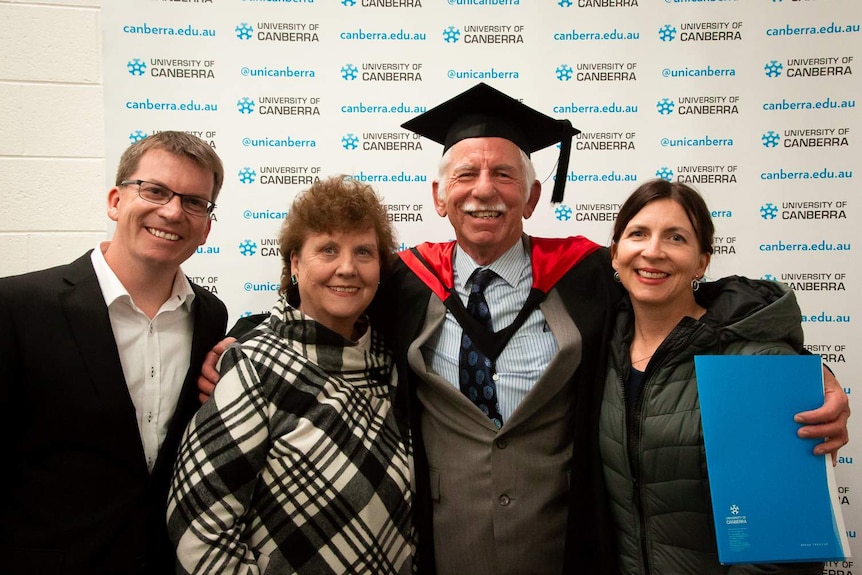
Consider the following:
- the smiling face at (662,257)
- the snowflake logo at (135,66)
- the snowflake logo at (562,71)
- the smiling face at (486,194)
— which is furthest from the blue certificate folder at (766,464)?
the snowflake logo at (135,66)

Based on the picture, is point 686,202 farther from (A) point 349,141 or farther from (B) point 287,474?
(A) point 349,141

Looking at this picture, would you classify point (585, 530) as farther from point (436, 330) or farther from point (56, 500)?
point (56, 500)

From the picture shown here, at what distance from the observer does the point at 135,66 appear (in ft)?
7.44

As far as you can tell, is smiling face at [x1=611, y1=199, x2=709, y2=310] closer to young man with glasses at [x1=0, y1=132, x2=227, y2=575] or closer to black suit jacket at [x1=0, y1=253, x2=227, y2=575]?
young man with glasses at [x1=0, y1=132, x2=227, y2=575]

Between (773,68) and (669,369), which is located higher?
(773,68)

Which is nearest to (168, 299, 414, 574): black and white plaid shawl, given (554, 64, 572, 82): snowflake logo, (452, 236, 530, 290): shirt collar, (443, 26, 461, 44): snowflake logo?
(452, 236, 530, 290): shirt collar

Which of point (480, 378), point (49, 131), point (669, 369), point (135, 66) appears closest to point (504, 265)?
point (480, 378)

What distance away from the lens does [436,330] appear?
162 cm

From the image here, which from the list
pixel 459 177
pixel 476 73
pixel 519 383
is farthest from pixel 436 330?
pixel 476 73

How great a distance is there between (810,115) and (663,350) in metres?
1.87

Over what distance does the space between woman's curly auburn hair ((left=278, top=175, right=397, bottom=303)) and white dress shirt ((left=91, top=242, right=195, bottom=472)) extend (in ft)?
1.44

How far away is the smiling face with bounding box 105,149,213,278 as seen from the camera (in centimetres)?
142

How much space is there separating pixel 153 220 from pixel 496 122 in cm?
117

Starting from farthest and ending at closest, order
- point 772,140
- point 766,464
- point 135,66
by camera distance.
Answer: point 772,140
point 135,66
point 766,464
